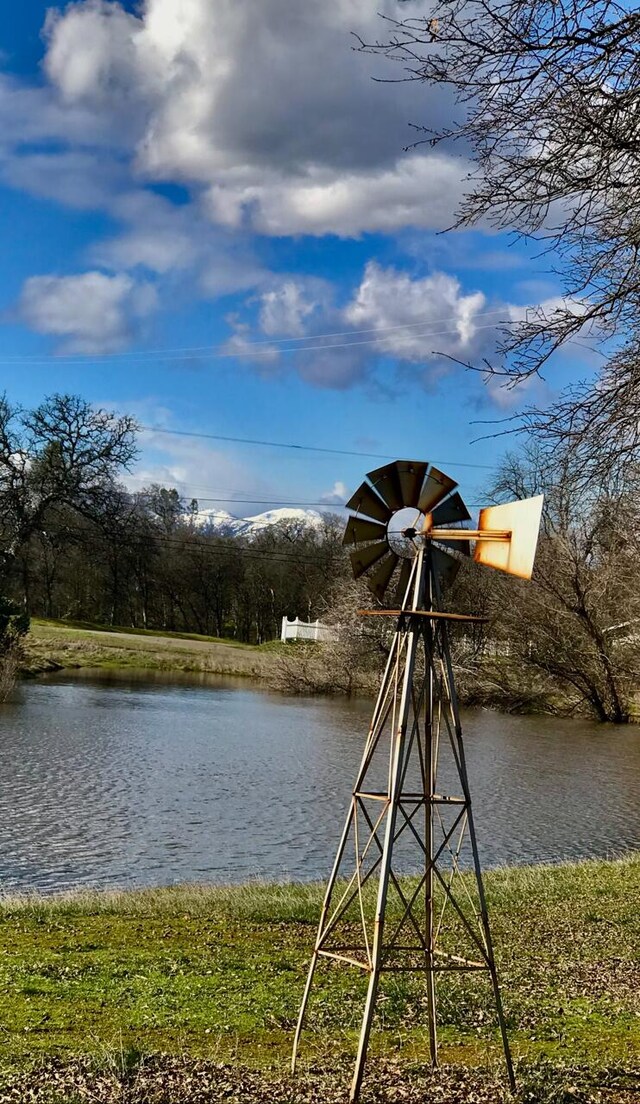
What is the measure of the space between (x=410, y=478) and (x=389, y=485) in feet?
0.34

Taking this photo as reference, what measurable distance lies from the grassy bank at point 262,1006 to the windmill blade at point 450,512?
2487 millimetres

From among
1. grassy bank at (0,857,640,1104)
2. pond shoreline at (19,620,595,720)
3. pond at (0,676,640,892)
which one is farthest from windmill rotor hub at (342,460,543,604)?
pond shoreline at (19,620,595,720)

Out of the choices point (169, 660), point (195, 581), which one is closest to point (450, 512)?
point (169, 660)

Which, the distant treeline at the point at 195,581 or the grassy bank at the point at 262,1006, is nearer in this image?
the grassy bank at the point at 262,1006

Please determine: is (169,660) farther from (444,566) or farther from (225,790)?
(444,566)

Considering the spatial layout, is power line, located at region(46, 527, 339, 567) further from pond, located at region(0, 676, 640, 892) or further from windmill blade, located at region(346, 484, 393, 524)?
windmill blade, located at region(346, 484, 393, 524)

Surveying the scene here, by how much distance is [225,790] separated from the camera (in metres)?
17.2

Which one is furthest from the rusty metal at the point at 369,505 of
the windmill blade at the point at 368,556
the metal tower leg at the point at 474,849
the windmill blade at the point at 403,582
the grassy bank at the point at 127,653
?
the grassy bank at the point at 127,653

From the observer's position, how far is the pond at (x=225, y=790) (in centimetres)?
1226

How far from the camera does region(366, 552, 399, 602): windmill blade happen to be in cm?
486


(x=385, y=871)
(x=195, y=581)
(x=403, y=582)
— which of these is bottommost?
(x=385, y=871)

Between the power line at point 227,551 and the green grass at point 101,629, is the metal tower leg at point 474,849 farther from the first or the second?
the power line at point 227,551

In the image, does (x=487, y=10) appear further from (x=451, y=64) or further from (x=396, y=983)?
(x=396, y=983)

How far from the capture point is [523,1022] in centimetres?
A: 531
